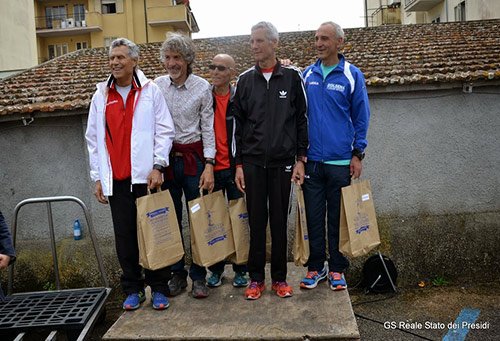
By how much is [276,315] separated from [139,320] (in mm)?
1010

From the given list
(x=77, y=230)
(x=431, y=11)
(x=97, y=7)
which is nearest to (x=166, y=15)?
(x=97, y=7)

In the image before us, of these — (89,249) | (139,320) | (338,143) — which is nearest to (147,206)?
(139,320)

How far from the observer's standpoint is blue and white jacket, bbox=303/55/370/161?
388cm

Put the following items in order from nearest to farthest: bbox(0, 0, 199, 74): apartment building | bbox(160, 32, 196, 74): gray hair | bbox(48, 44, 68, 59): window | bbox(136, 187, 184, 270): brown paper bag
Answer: bbox(136, 187, 184, 270): brown paper bag < bbox(160, 32, 196, 74): gray hair < bbox(0, 0, 199, 74): apartment building < bbox(48, 44, 68, 59): window

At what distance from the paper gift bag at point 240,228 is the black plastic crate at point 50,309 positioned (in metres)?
1.25

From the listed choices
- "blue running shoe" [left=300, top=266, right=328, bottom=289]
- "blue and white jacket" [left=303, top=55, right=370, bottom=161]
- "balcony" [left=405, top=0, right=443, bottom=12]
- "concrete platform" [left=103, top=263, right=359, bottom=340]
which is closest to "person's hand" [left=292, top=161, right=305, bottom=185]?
"blue and white jacket" [left=303, top=55, right=370, bottom=161]

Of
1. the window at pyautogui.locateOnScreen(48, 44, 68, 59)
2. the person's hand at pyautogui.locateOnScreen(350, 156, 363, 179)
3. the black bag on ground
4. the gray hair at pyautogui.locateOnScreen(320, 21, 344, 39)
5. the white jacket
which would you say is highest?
the window at pyautogui.locateOnScreen(48, 44, 68, 59)

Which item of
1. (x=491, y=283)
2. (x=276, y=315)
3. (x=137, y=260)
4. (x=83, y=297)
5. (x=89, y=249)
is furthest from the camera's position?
(x=89, y=249)

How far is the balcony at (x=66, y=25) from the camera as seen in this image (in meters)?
29.0

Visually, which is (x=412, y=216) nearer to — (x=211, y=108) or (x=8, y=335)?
(x=211, y=108)

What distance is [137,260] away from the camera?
152 inches

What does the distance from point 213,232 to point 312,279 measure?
92cm

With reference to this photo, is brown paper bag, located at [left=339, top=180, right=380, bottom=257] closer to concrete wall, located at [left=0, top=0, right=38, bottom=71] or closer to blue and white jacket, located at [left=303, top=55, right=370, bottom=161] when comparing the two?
blue and white jacket, located at [left=303, top=55, right=370, bottom=161]

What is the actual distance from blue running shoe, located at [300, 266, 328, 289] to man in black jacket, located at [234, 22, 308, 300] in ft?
0.58
